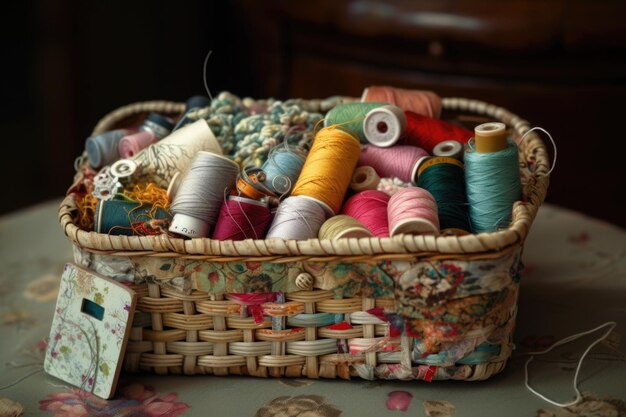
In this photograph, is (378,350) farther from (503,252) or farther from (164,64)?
(164,64)

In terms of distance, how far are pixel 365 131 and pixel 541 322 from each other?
39cm

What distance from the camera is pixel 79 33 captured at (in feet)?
9.16

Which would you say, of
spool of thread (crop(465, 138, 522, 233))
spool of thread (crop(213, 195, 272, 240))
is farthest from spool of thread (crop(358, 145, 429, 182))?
spool of thread (crop(213, 195, 272, 240))

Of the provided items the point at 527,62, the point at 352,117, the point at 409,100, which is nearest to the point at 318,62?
the point at 527,62

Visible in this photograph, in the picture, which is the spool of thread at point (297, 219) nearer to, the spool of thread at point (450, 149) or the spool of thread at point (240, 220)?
the spool of thread at point (240, 220)

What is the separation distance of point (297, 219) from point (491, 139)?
10.7 inches

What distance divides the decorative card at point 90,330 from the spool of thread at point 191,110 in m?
0.37

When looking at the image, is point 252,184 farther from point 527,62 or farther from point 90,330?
point 527,62

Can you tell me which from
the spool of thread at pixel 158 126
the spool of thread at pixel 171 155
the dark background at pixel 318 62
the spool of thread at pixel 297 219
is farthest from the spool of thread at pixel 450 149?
the dark background at pixel 318 62

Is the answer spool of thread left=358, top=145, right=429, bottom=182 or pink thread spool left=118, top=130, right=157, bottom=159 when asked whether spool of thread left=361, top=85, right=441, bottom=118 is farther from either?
pink thread spool left=118, top=130, right=157, bottom=159

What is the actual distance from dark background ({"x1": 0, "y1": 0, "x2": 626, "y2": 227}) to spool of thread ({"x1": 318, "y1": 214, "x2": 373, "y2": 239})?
128cm

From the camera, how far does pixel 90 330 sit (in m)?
1.10

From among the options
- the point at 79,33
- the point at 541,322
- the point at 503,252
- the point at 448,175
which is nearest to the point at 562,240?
the point at 541,322

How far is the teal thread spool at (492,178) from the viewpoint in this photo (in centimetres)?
111
